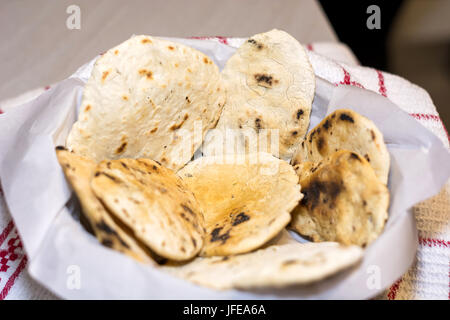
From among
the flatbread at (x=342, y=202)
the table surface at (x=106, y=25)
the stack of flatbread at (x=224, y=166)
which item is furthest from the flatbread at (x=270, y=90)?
the table surface at (x=106, y=25)

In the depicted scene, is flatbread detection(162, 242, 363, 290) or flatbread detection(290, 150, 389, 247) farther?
flatbread detection(290, 150, 389, 247)

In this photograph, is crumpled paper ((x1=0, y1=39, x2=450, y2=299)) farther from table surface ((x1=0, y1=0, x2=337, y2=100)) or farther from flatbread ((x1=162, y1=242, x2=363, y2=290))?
table surface ((x1=0, y1=0, x2=337, y2=100))

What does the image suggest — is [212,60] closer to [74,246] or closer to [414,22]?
[74,246]

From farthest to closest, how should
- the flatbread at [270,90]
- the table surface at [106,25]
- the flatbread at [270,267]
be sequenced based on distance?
1. the table surface at [106,25]
2. the flatbread at [270,90]
3. the flatbread at [270,267]

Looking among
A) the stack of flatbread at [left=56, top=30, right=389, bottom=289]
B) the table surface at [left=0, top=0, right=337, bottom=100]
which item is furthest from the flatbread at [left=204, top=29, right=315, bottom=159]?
the table surface at [left=0, top=0, right=337, bottom=100]
